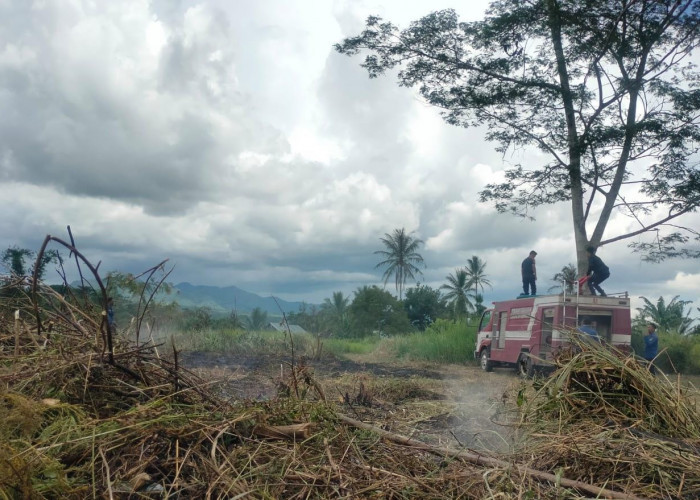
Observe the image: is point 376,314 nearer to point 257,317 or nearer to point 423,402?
point 257,317

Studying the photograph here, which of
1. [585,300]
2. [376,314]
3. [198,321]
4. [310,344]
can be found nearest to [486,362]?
[585,300]

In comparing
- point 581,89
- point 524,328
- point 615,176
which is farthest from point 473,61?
point 524,328

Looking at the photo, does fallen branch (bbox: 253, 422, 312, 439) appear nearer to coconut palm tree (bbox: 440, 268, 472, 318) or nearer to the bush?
the bush

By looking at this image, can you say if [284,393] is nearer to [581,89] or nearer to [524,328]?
[524,328]

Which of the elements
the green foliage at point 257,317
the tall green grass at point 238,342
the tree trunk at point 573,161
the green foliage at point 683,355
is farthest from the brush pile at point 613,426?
the green foliage at point 257,317

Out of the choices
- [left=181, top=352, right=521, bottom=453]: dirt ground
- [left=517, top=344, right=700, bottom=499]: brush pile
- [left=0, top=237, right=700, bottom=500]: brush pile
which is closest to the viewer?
[left=0, top=237, right=700, bottom=500]: brush pile

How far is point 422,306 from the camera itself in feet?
179

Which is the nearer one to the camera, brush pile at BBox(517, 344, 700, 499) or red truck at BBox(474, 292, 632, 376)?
brush pile at BBox(517, 344, 700, 499)

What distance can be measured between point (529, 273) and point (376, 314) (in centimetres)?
3387

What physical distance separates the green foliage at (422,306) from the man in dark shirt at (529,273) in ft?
121

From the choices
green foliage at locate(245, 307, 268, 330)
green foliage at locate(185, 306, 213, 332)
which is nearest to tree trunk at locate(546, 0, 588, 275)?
green foliage at locate(185, 306, 213, 332)

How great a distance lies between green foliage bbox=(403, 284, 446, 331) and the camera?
54438mm

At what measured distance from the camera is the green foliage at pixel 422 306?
5444 centimetres

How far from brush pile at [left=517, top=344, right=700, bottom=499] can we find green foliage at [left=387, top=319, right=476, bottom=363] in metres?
18.3
